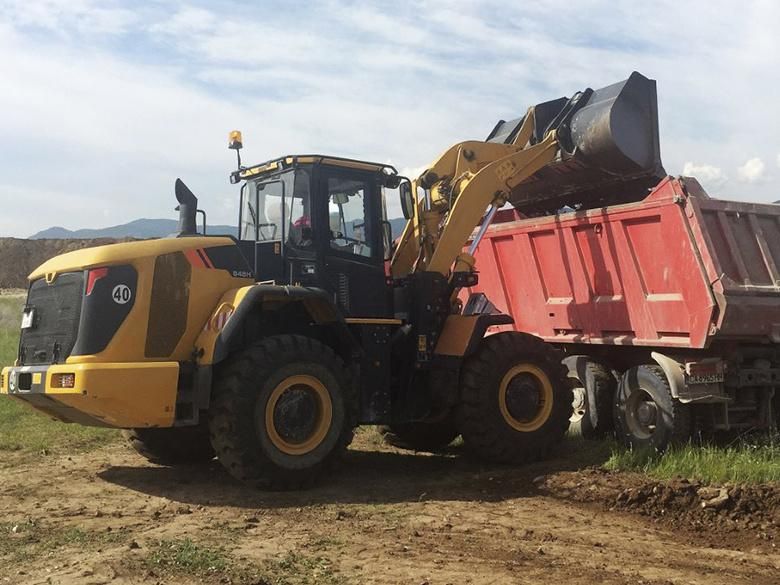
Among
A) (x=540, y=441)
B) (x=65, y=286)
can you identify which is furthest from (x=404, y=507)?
(x=65, y=286)

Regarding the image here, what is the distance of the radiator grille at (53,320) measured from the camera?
21.8 ft

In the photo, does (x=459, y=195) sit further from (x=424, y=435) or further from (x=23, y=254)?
(x=23, y=254)

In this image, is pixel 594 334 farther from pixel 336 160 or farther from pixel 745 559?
pixel 745 559

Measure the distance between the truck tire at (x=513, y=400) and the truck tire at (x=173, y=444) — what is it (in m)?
2.47

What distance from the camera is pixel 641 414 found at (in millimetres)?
8203

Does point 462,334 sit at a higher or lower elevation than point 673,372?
higher

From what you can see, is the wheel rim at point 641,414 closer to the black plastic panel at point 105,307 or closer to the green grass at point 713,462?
the green grass at point 713,462

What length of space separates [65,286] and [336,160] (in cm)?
257

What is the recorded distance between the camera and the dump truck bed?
295 inches

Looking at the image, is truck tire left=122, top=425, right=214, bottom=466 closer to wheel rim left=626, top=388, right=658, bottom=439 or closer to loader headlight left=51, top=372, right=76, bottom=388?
loader headlight left=51, top=372, right=76, bottom=388

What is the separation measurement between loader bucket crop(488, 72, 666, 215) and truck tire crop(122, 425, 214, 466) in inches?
182

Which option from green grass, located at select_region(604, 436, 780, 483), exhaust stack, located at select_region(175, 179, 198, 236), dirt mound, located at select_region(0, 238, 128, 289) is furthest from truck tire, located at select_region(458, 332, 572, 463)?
dirt mound, located at select_region(0, 238, 128, 289)

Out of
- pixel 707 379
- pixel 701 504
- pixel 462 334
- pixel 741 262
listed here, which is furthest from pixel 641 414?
pixel 701 504

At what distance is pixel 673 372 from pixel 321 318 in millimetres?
3204
